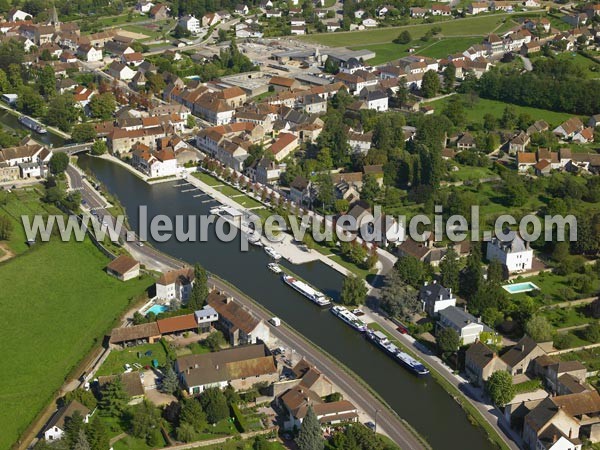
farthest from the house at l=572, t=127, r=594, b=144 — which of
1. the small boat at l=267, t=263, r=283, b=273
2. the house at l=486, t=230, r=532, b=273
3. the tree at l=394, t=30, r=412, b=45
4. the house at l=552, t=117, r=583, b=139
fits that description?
the tree at l=394, t=30, r=412, b=45

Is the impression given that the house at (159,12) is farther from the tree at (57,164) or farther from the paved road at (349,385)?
the paved road at (349,385)

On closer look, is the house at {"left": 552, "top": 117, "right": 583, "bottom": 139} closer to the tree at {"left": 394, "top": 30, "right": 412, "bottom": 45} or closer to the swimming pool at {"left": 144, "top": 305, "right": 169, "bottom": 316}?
the tree at {"left": 394, "top": 30, "right": 412, "bottom": 45}

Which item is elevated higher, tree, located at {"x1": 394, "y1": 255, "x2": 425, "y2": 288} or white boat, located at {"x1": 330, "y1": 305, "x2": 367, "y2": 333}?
tree, located at {"x1": 394, "y1": 255, "x2": 425, "y2": 288}

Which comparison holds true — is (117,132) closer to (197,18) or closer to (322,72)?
(322,72)

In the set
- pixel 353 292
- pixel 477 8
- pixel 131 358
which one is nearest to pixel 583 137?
pixel 353 292

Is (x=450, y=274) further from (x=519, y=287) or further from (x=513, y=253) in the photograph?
(x=513, y=253)

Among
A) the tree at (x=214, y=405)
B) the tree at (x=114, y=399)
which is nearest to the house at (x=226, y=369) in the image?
the tree at (x=214, y=405)
